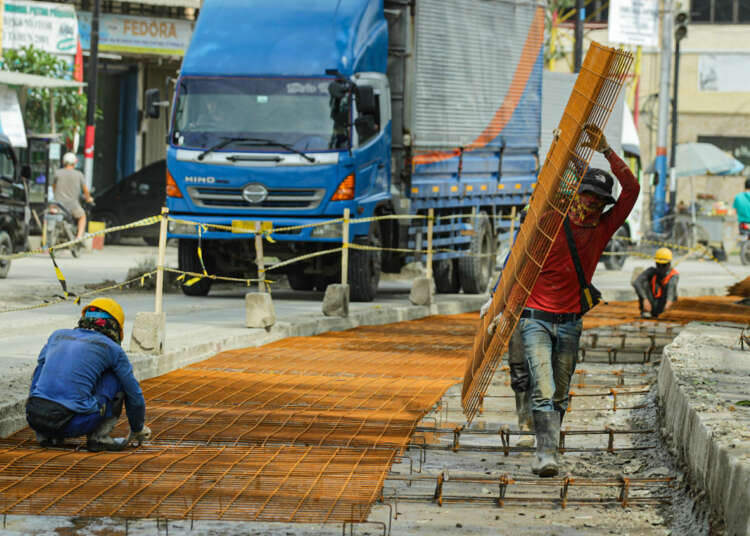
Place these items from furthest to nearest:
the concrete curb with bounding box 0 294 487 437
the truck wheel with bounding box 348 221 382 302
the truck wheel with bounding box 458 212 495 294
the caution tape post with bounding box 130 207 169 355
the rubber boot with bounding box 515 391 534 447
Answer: the truck wheel with bounding box 458 212 495 294, the truck wheel with bounding box 348 221 382 302, the caution tape post with bounding box 130 207 169 355, the rubber boot with bounding box 515 391 534 447, the concrete curb with bounding box 0 294 487 437

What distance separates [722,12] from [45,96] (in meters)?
31.5

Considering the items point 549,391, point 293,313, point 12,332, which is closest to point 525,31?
point 293,313

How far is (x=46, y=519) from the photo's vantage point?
5.83m

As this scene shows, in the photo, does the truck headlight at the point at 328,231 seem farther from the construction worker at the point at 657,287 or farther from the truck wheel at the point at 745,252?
the truck wheel at the point at 745,252

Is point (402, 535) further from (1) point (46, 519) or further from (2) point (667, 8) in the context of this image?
(2) point (667, 8)

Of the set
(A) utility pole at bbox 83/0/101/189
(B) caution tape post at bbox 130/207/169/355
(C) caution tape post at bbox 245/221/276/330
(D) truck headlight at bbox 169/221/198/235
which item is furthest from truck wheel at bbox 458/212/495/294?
(A) utility pole at bbox 83/0/101/189

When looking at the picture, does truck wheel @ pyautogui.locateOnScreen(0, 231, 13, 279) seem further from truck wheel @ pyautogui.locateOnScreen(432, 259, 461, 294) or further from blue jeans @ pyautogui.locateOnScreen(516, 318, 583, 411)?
blue jeans @ pyautogui.locateOnScreen(516, 318, 583, 411)

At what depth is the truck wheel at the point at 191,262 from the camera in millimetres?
18328

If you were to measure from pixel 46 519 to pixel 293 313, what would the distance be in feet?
33.0

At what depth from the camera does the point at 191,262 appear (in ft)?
60.8

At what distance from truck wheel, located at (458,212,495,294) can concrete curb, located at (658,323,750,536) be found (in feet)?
31.7

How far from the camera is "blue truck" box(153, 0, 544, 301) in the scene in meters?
17.2

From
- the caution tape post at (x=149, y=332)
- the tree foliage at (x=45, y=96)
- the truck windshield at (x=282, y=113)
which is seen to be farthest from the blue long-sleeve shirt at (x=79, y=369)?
the tree foliage at (x=45, y=96)

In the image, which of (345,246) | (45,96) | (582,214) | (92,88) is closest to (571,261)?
(582,214)
